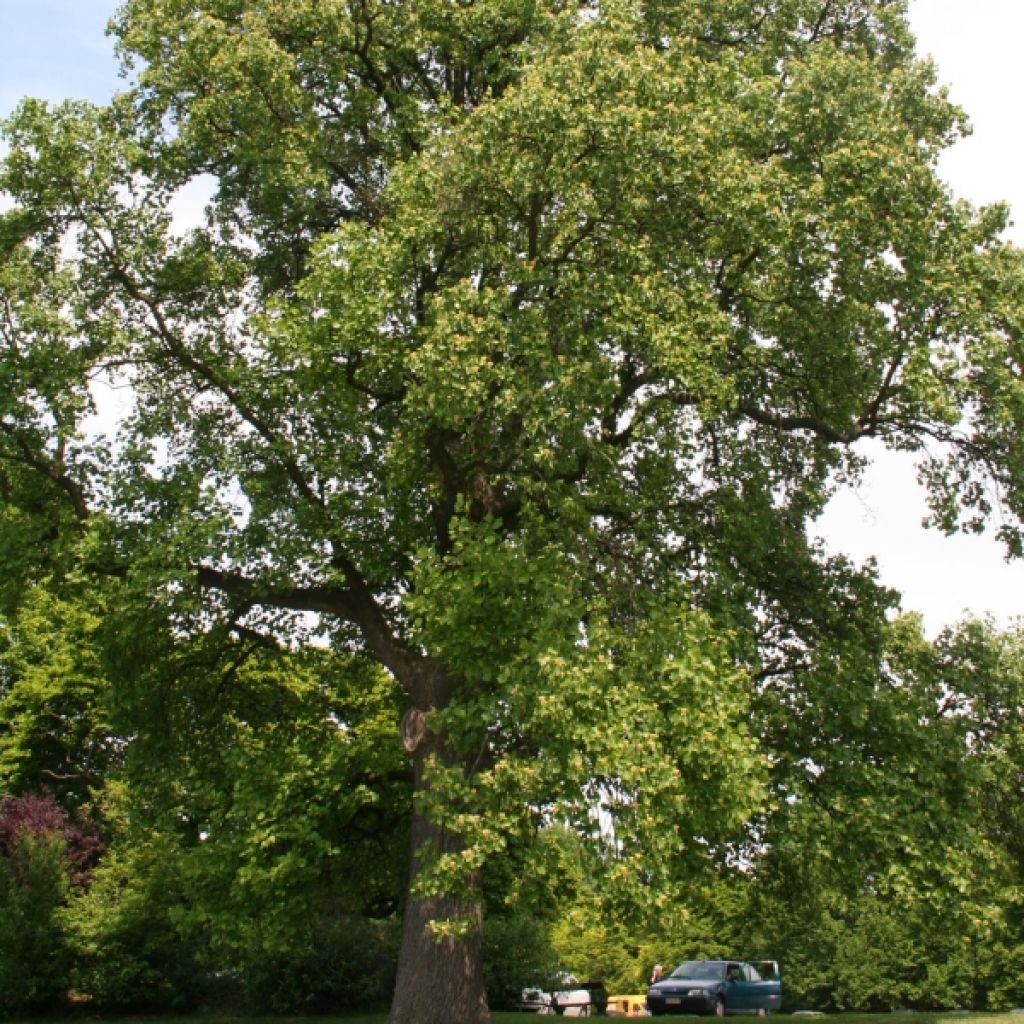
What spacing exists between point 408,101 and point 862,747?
11.2m

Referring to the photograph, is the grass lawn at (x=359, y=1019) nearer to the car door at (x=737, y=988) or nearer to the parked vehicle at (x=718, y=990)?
the parked vehicle at (x=718, y=990)

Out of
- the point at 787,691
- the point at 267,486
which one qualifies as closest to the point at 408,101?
the point at 267,486

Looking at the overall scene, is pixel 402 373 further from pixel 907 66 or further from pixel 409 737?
pixel 907 66

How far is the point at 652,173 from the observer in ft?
42.4

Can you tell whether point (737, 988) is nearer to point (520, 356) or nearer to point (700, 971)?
point (700, 971)

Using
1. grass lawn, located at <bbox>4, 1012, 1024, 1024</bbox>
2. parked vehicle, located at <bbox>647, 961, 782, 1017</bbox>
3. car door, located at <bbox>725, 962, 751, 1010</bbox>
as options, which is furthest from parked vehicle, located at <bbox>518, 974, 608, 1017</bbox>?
grass lawn, located at <bbox>4, 1012, 1024, 1024</bbox>

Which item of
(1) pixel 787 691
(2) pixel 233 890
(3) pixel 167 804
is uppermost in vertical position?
(1) pixel 787 691

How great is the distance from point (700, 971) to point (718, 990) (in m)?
1.07

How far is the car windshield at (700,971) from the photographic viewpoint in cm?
2817

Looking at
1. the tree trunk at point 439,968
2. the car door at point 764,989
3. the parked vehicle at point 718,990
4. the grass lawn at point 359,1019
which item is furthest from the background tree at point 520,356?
the car door at point 764,989

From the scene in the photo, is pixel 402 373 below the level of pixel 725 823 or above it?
above

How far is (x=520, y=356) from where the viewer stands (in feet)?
43.2

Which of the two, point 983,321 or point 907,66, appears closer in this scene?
point 983,321

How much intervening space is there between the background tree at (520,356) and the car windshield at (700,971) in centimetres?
1556
